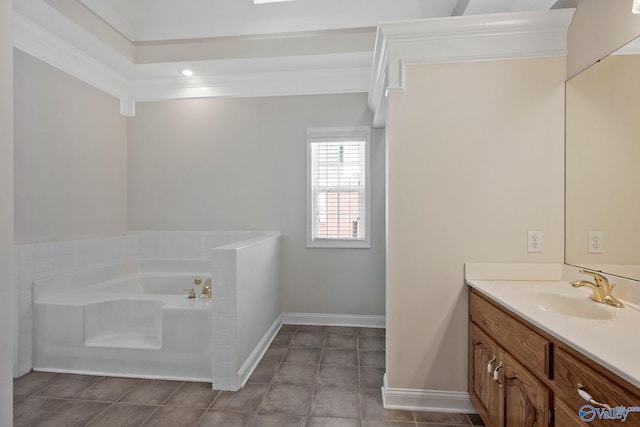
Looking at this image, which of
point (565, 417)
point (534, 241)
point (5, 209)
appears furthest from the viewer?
point (534, 241)

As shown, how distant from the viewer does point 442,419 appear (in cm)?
178

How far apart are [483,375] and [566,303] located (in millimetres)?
561

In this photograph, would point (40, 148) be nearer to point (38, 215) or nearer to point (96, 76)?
point (38, 215)

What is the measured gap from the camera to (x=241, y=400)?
1.96 metres

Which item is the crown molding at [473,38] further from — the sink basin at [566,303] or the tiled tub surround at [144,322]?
the tiled tub surround at [144,322]

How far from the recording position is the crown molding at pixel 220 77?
116 inches

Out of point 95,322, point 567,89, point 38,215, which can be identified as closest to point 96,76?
point 38,215

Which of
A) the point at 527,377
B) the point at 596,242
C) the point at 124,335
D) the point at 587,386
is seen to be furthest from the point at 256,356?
the point at 596,242

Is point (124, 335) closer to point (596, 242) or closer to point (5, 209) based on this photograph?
point (5, 209)

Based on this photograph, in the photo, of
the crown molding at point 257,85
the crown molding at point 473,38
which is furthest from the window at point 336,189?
the crown molding at point 473,38

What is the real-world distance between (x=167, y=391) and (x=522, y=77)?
306 centimetres

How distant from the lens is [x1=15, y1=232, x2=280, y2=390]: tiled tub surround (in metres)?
2.08

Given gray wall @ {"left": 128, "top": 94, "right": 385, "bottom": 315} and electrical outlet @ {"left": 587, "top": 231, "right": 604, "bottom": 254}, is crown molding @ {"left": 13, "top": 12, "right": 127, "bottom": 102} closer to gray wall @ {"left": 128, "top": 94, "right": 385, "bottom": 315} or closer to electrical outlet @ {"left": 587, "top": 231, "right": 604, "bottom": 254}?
gray wall @ {"left": 128, "top": 94, "right": 385, "bottom": 315}

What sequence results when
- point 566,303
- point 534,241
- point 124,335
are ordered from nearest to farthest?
1. point 566,303
2. point 534,241
3. point 124,335
